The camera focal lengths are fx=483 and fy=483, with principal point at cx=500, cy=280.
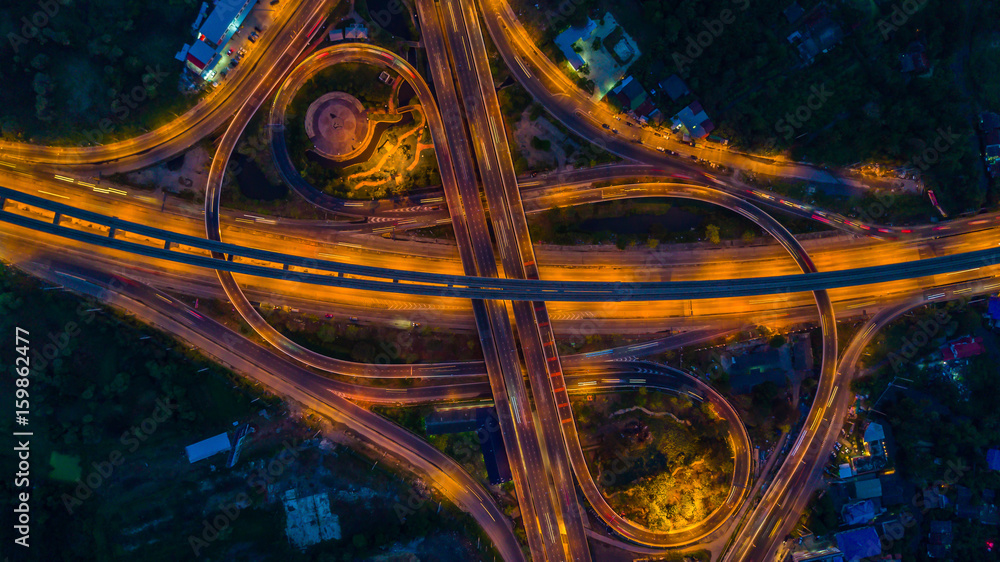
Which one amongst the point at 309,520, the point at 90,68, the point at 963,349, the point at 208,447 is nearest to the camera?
the point at 208,447

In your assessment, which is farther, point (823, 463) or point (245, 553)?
point (823, 463)

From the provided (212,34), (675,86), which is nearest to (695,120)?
(675,86)

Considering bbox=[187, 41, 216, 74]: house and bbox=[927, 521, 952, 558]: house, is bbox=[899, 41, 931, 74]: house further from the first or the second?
bbox=[187, 41, 216, 74]: house

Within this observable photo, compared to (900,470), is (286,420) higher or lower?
higher

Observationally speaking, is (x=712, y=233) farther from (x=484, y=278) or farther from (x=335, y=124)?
(x=335, y=124)

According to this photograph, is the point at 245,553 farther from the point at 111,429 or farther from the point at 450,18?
the point at 450,18

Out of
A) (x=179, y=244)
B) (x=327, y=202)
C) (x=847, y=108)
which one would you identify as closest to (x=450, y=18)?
(x=327, y=202)

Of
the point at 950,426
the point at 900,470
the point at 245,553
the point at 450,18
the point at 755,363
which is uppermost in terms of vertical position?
the point at 450,18
